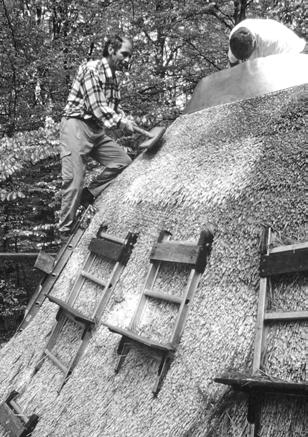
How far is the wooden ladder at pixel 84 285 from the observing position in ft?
11.5

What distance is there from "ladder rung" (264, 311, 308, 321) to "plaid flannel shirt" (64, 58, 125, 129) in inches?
120

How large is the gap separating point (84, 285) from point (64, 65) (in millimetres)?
7193

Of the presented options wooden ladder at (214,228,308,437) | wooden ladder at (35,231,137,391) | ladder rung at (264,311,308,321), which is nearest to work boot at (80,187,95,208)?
wooden ladder at (35,231,137,391)

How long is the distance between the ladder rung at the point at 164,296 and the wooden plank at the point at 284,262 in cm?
67

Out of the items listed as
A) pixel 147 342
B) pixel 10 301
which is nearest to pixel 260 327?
pixel 147 342

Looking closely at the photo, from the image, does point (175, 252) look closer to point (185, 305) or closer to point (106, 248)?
point (185, 305)

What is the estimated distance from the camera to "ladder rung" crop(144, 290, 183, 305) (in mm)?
2842

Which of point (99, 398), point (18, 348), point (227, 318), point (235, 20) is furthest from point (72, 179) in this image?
point (235, 20)

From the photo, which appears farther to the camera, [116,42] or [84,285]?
[116,42]

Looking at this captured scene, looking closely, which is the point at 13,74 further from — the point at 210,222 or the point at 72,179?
the point at 210,222

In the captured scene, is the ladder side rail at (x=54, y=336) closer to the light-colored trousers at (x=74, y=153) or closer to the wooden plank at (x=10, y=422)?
the wooden plank at (x=10, y=422)

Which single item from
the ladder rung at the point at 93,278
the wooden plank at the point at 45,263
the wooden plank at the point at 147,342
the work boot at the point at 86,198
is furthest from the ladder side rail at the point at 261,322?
the work boot at the point at 86,198

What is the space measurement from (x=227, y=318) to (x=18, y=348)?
9.47 feet

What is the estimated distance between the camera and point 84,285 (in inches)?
163
